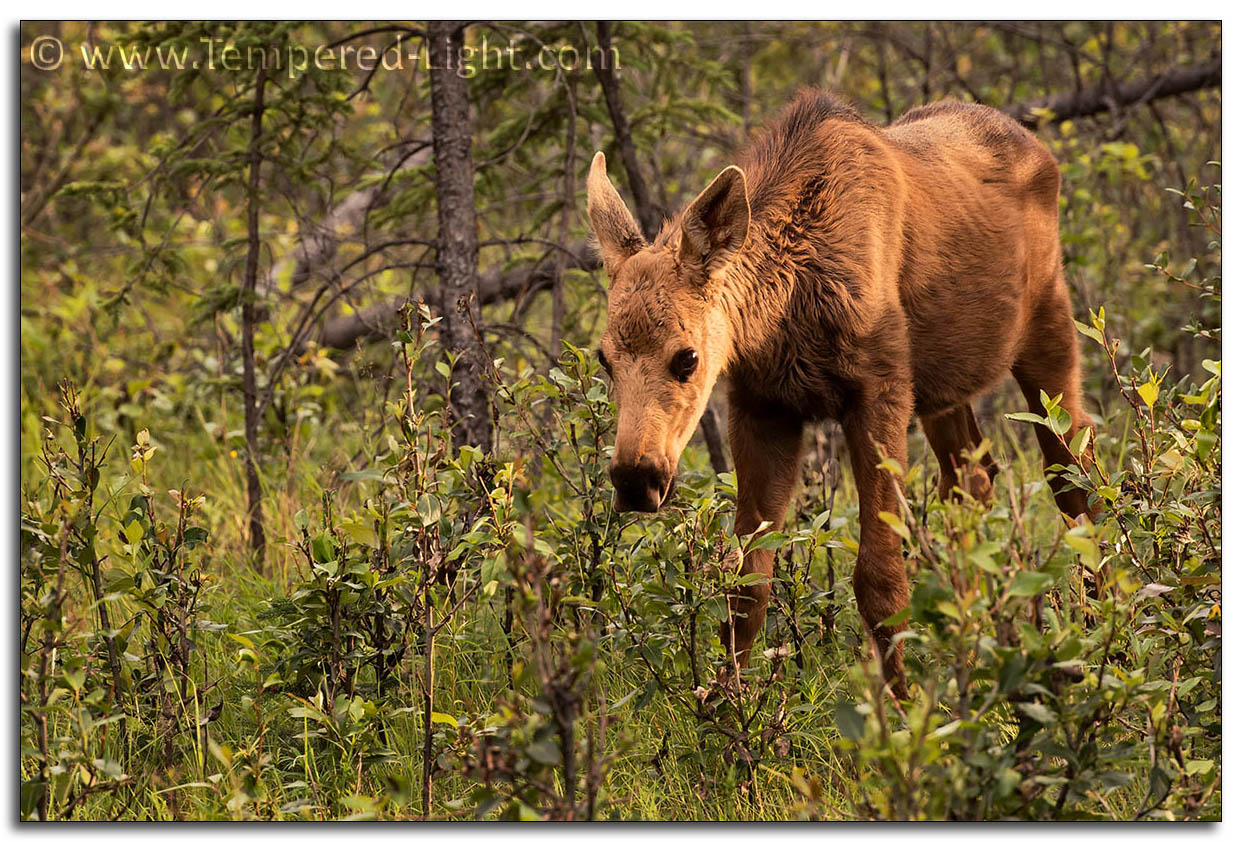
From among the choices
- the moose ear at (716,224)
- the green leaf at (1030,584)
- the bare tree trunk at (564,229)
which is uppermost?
the bare tree trunk at (564,229)

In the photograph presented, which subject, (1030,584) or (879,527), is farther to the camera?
(879,527)

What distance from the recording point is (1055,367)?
6.16 metres

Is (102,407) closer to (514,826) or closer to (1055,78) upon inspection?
(514,826)

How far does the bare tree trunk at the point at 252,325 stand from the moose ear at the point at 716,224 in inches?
113

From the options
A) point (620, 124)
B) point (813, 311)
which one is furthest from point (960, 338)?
point (620, 124)

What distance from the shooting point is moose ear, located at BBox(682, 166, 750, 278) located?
14.2ft

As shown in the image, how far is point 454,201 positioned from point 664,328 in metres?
1.98

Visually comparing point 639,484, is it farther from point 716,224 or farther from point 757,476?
point 757,476

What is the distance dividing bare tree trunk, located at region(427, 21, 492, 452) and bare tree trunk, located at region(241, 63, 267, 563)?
3.40ft

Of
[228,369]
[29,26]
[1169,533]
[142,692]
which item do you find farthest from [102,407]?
[1169,533]

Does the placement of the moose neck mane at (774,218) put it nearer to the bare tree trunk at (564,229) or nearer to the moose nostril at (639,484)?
the moose nostril at (639,484)

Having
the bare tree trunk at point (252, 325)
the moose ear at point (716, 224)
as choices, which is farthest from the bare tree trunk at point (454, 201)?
the moose ear at point (716, 224)

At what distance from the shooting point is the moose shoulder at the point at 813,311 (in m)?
4.31

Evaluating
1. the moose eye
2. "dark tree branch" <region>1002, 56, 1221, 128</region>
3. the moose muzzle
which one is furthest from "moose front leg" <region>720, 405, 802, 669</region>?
"dark tree branch" <region>1002, 56, 1221, 128</region>
